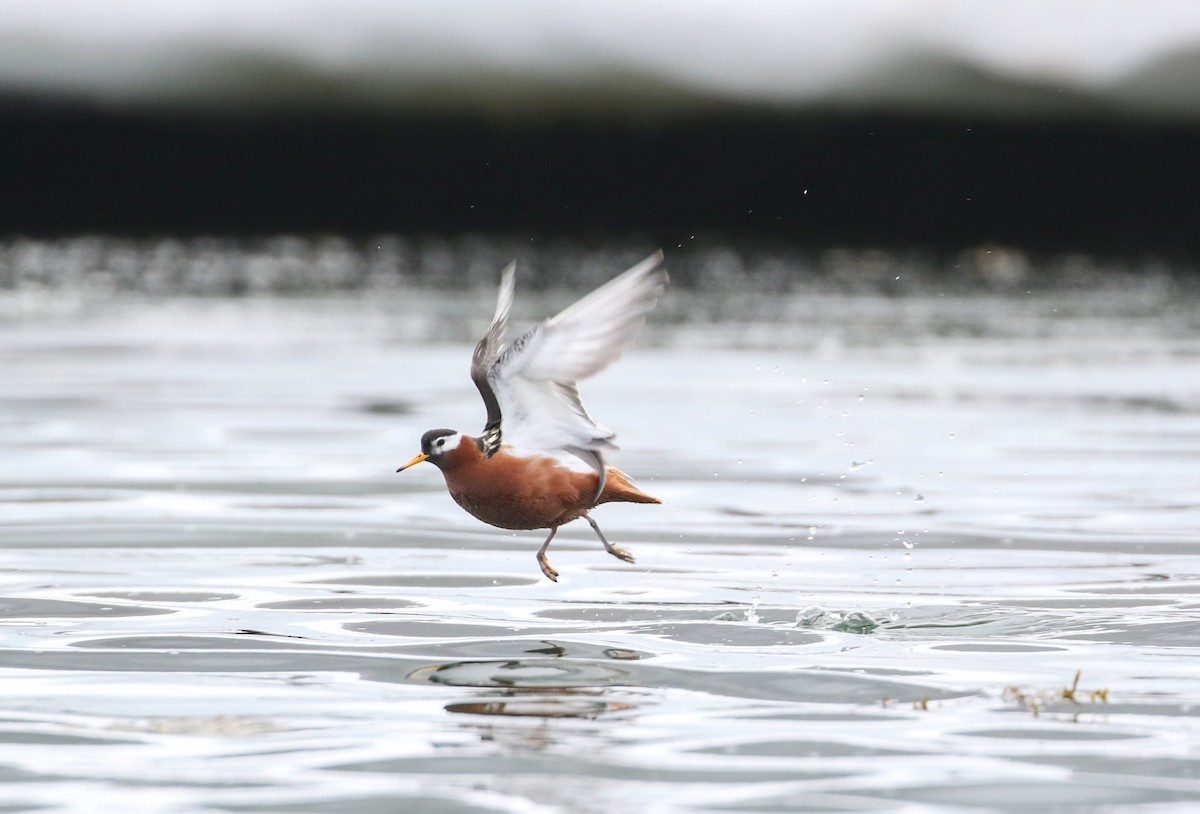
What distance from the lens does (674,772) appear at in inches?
296

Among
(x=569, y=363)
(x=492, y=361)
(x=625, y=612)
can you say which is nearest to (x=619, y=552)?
(x=625, y=612)

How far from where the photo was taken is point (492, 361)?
10641mm

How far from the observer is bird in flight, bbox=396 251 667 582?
34.1 feet

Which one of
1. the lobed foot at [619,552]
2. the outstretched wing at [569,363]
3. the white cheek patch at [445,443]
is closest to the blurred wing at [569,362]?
the outstretched wing at [569,363]

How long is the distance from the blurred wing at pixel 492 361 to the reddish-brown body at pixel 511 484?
11 centimetres

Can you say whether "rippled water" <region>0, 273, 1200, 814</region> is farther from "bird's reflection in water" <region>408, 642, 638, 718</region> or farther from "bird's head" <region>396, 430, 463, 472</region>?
"bird's head" <region>396, 430, 463, 472</region>

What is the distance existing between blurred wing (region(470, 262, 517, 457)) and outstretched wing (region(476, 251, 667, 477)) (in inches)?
1.2

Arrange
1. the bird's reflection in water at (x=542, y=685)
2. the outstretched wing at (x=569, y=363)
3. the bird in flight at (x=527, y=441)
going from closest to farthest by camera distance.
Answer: the bird's reflection in water at (x=542, y=685) < the outstretched wing at (x=569, y=363) < the bird in flight at (x=527, y=441)

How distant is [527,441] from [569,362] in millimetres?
693

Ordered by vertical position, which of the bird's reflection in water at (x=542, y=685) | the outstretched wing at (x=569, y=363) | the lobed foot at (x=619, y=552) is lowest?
the bird's reflection in water at (x=542, y=685)

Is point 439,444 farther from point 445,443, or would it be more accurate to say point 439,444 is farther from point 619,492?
point 619,492

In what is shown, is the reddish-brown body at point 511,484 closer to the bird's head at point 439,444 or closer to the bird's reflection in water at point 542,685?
the bird's head at point 439,444

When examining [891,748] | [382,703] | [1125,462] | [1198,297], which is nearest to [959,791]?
[891,748]

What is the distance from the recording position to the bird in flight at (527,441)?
10.4 metres
